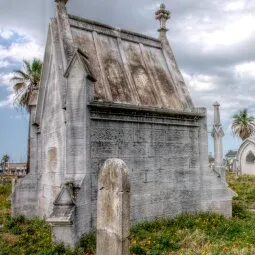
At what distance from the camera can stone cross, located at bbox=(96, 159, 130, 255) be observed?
566 cm

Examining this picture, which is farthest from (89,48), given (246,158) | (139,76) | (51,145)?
(246,158)

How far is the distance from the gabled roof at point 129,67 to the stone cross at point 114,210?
4.44 m

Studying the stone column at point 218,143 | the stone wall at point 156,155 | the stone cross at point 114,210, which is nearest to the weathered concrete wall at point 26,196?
the stone wall at point 156,155

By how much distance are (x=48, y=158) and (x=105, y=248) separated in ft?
20.9

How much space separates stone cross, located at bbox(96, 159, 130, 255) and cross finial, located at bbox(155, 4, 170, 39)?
31.0 feet

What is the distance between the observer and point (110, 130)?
9594mm

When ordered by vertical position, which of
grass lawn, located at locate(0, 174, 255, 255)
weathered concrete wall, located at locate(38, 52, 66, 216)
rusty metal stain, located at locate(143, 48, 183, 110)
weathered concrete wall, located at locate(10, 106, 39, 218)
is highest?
rusty metal stain, located at locate(143, 48, 183, 110)

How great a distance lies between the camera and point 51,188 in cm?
1142

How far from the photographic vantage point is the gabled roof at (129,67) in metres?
10.8

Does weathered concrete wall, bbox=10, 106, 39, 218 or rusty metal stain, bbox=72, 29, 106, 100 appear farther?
weathered concrete wall, bbox=10, 106, 39, 218

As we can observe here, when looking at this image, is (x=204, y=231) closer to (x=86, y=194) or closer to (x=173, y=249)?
(x=173, y=249)

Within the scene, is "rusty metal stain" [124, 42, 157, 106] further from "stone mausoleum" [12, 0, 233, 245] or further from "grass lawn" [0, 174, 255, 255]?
"grass lawn" [0, 174, 255, 255]

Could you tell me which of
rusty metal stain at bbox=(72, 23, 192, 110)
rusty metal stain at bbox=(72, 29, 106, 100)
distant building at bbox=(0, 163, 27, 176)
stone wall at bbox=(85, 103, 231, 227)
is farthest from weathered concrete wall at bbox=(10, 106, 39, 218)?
distant building at bbox=(0, 163, 27, 176)

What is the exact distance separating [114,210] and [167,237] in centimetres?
324
